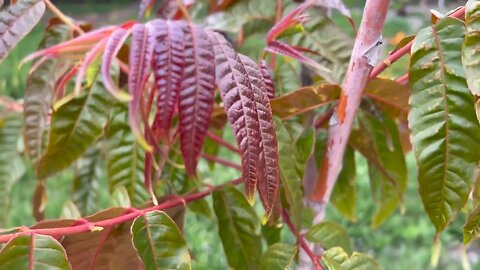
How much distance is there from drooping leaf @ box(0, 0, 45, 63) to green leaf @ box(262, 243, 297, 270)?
0.91 ft

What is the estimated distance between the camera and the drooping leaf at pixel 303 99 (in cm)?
58

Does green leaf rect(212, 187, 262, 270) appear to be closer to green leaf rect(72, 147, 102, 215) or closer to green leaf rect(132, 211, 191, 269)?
green leaf rect(132, 211, 191, 269)

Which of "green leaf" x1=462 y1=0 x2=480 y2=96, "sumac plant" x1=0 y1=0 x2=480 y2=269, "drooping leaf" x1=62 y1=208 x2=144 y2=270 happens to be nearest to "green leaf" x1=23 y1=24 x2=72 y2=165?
"sumac plant" x1=0 y1=0 x2=480 y2=269

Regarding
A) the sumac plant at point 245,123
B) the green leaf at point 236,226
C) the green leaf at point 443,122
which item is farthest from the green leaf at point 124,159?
the green leaf at point 443,122

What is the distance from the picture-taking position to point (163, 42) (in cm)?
48

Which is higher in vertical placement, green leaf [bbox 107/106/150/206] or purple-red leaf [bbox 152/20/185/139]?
purple-red leaf [bbox 152/20/185/139]

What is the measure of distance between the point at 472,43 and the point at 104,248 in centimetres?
33

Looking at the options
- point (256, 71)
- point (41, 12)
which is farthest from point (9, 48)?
point (256, 71)

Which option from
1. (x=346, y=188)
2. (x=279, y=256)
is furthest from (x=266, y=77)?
(x=346, y=188)

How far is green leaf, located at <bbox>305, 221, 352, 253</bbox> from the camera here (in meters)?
0.62

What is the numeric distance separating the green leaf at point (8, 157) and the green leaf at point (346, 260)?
44 cm

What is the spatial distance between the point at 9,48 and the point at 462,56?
0.33 m

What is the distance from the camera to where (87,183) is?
841 millimetres

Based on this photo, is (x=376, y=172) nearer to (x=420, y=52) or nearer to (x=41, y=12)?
(x=420, y=52)
